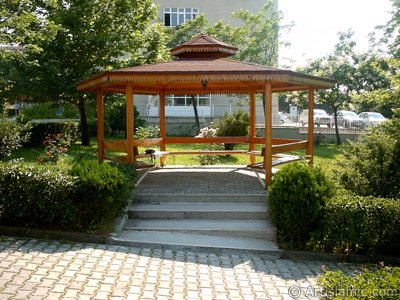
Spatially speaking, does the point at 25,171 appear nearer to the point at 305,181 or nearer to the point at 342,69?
the point at 305,181

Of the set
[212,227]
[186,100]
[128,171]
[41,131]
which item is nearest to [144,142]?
[128,171]

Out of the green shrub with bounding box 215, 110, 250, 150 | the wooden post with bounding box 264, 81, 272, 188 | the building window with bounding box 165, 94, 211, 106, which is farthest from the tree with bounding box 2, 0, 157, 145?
the building window with bounding box 165, 94, 211, 106

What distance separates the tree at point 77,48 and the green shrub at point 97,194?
1190 cm

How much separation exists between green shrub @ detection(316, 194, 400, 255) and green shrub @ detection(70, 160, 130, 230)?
3.48 m

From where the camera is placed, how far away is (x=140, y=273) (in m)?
6.04

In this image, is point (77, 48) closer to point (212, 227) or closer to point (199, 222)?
point (199, 222)

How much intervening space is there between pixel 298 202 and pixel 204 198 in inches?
92.9

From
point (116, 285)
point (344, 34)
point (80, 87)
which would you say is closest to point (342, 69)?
point (344, 34)

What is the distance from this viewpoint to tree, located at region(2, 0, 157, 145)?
18719 mm

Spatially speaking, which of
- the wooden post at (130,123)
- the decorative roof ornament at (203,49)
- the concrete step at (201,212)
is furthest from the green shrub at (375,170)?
the wooden post at (130,123)

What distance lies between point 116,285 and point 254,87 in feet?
29.4

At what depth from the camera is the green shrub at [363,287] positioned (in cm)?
397

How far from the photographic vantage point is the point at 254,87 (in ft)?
43.6

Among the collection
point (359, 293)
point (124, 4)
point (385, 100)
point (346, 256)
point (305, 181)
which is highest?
point (124, 4)
